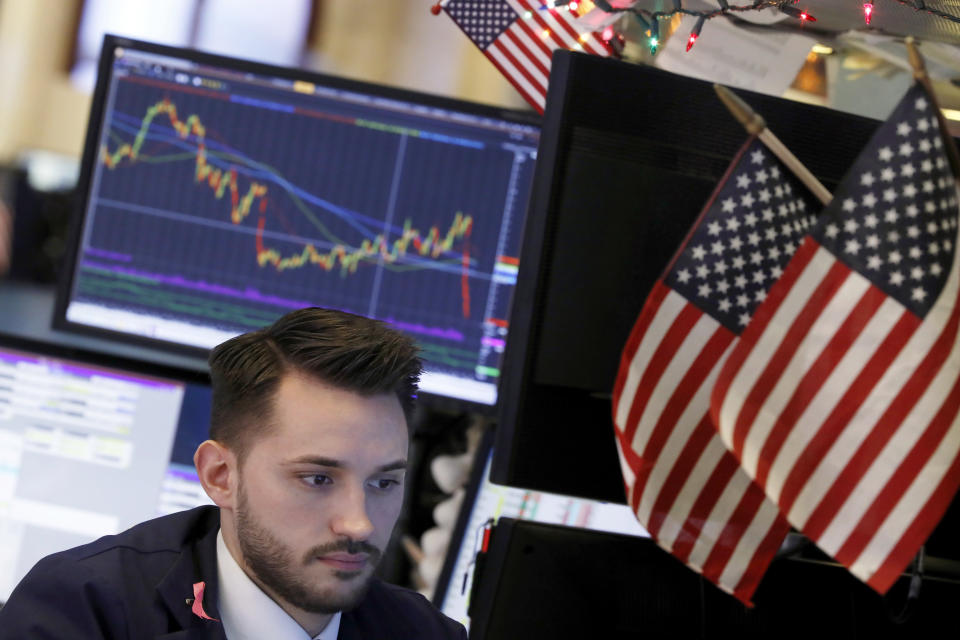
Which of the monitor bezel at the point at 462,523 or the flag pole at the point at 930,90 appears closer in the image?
the flag pole at the point at 930,90

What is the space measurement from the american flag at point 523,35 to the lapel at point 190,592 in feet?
2.70

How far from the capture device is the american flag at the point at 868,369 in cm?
99

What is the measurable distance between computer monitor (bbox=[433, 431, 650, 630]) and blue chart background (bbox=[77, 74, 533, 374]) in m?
0.20

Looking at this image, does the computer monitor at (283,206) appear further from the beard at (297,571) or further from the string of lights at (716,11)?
the beard at (297,571)

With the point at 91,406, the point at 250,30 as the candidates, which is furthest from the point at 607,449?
the point at 250,30

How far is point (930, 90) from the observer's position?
1.00 metres

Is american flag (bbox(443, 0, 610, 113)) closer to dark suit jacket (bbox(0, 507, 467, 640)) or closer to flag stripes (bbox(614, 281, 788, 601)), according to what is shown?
flag stripes (bbox(614, 281, 788, 601))

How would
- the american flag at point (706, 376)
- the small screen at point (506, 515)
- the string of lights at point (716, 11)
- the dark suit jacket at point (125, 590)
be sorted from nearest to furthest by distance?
the dark suit jacket at point (125, 590) < the american flag at point (706, 376) < the string of lights at point (716, 11) < the small screen at point (506, 515)

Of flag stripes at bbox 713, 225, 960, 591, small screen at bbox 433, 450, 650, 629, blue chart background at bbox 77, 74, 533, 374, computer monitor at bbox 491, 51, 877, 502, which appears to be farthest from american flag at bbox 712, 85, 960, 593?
blue chart background at bbox 77, 74, 533, 374

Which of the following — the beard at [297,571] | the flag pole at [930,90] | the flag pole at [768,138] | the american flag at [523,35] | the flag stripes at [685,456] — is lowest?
the beard at [297,571]

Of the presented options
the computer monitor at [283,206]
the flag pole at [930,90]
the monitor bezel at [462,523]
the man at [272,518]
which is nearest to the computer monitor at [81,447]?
the computer monitor at [283,206]

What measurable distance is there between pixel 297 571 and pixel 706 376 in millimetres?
402

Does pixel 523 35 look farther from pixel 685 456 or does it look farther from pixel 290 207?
pixel 685 456

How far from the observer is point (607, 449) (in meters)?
1.15
